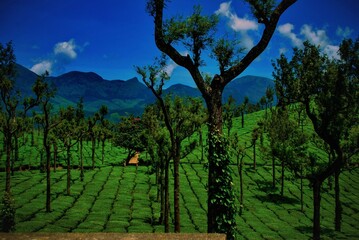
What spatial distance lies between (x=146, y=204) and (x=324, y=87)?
3803cm

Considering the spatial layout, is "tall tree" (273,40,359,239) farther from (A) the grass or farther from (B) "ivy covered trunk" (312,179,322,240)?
(A) the grass

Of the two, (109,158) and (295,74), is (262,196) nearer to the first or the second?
(295,74)

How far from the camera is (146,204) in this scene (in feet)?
190

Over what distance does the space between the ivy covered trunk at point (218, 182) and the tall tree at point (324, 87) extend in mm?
17737

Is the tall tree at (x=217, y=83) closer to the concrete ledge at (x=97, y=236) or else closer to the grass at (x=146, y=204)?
the concrete ledge at (x=97, y=236)

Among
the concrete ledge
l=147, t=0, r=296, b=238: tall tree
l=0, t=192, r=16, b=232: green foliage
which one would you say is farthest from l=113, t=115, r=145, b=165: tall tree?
the concrete ledge

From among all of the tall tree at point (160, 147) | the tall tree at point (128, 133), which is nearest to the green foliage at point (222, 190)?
the tall tree at point (160, 147)

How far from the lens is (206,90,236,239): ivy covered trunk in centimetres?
1523

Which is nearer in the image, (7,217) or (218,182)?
(218,182)

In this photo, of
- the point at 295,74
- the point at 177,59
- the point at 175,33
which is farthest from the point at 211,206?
the point at 295,74

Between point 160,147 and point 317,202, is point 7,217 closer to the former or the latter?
point 160,147

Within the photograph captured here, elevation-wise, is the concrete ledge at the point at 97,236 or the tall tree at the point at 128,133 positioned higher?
the tall tree at the point at 128,133

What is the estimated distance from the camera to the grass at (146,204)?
45.0m

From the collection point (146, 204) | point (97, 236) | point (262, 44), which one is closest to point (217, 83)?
point (262, 44)
